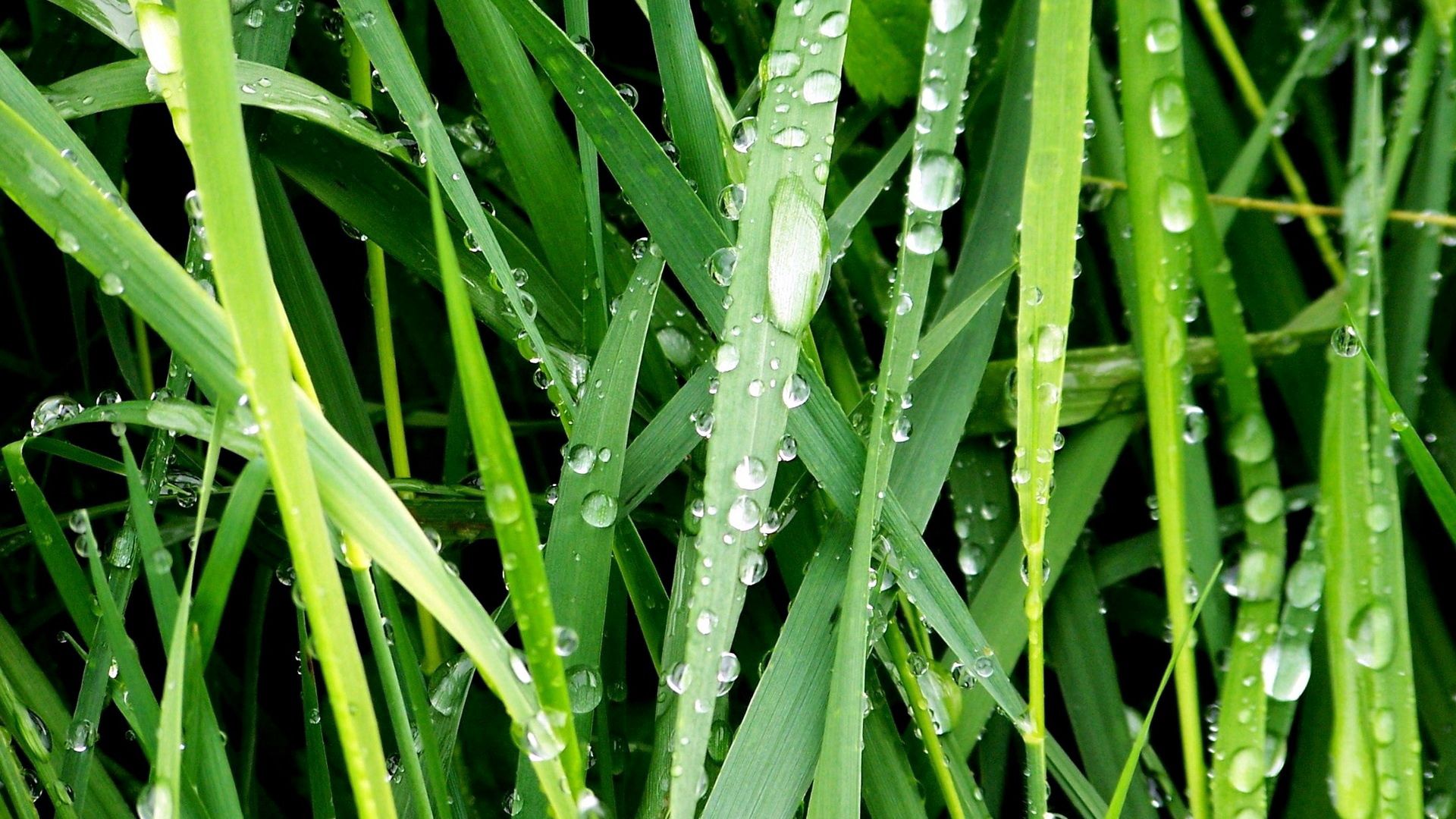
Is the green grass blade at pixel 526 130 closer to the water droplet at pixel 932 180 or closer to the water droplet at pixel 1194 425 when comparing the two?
the water droplet at pixel 932 180

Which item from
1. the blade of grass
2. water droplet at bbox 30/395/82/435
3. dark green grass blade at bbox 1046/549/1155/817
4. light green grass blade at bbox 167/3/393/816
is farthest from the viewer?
the blade of grass

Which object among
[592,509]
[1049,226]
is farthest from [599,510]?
[1049,226]

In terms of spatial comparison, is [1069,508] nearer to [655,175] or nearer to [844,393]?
[844,393]

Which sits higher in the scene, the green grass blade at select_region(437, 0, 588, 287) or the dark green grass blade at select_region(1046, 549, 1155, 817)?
the green grass blade at select_region(437, 0, 588, 287)

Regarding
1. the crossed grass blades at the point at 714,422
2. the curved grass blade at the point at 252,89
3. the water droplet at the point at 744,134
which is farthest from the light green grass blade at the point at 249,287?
the water droplet at the point at 744,134

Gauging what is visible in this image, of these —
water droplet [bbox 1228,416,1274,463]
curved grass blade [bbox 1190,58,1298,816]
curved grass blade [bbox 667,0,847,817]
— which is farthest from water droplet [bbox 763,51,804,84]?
water droplet [bbox 1228,416,1274,463]

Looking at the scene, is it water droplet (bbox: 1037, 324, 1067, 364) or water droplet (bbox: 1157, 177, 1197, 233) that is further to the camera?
water droplet (bbox: 1157, 177, 1197, 233)

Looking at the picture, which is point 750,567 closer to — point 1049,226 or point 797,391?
point 797,391

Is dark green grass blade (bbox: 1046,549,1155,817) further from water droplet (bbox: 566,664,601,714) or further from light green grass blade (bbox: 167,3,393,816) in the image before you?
light green grass blade (bbox: 167,3,393,816)
